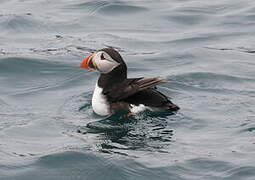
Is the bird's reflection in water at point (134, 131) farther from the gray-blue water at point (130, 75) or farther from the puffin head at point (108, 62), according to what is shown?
the puffin head at point (108, 62)

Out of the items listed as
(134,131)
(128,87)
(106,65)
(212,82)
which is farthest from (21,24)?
(134,131)

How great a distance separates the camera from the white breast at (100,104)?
30.0 ft

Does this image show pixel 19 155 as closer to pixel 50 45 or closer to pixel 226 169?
pixel 226 169

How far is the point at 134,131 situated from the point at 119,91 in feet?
2.32

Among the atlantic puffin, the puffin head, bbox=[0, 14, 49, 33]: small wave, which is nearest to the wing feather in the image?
the atlantic puffin

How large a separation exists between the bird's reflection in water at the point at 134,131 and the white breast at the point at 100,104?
11cm

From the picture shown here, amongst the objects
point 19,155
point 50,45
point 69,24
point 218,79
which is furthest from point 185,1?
point 19,155

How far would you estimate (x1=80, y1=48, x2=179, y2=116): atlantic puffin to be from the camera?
8852 millimetres

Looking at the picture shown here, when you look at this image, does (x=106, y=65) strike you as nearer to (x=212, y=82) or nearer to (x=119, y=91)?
(x=119, y=91)

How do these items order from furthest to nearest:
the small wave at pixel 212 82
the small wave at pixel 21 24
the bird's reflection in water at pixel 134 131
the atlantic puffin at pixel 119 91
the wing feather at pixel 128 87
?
the small wave at pixel 21 24 < the small wave at pixel 212 82 < the atlantic puffin at pixel 119 91 < the wing feather at pixel 128 87 < the bird's reflection in water at pixel 134 131

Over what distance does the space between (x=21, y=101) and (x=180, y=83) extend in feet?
6.91

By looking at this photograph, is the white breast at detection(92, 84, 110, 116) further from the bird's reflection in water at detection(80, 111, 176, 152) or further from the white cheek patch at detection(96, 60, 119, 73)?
the white cheek patch at detection(96, 60, 119, 73)

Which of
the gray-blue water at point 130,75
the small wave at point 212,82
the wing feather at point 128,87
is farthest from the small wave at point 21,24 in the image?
the wing feather at point 128,87

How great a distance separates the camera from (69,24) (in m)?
13.6
